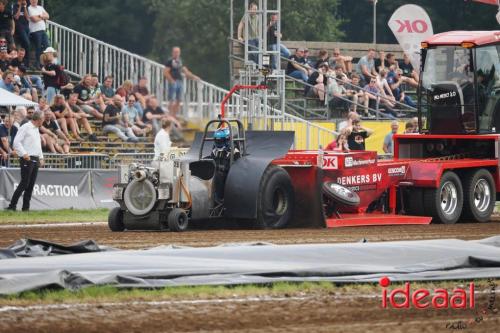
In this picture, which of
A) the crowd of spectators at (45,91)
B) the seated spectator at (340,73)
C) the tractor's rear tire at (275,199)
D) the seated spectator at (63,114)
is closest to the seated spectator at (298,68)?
the seated spectator at (340,73)

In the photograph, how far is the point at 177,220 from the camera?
49.1 ft

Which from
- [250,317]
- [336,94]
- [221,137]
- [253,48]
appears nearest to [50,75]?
[253,48]

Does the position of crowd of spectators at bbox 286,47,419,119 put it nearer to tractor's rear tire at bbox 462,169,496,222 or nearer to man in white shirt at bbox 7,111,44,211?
tractor's rear tire at bbox 462,169,496,222

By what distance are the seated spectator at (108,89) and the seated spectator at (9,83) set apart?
8.09 feet

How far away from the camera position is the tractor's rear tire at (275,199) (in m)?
15.6

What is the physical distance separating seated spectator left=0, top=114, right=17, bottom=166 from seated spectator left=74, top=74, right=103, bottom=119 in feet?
4.57

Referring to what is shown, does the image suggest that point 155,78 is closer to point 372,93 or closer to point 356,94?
point 356,94

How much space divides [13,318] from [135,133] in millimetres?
A: 12185

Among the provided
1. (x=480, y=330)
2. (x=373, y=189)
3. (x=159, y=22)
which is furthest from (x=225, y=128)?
(x=480, y=330)

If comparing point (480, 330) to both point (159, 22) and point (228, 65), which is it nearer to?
point (159, 22)

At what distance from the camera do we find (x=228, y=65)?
14.6 meters

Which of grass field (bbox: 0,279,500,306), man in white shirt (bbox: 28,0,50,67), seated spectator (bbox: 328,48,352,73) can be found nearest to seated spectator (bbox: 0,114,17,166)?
man in white shirt (bbox: 28,0,50,67)

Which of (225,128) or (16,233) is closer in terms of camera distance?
(16,233)

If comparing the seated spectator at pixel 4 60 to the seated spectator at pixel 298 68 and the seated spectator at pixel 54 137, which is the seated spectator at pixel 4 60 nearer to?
the seated spectator at pixel 54 137
